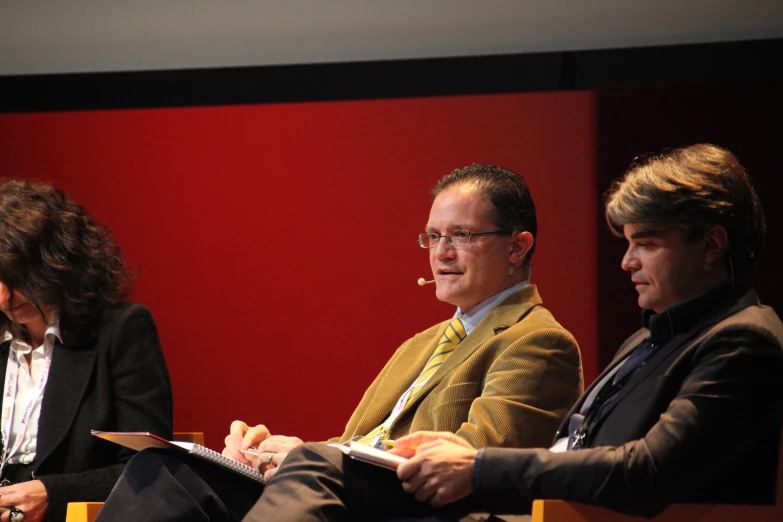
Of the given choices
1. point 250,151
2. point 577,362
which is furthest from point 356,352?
point 577,362

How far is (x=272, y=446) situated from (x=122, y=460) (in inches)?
21.8

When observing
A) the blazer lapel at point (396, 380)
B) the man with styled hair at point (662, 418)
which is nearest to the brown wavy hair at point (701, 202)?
the man with styled hair at point (662, 418)

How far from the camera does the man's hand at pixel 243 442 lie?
2828mm

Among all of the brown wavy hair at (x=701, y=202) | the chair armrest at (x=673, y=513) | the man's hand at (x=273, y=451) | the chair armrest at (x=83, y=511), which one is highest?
the brown wavy hair at (x=701, y=202)

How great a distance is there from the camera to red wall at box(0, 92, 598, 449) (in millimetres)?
3965

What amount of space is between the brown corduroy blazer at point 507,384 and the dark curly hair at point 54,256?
103 centimetres

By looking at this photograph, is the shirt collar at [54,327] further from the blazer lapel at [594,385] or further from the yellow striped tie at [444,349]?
the blazer lapel at [594,385]

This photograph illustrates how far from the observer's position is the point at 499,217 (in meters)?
2.82

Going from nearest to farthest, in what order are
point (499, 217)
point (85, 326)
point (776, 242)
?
point (499, 217) < point (85, 326) < point (776, 242)

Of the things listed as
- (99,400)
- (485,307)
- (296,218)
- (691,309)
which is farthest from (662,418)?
(296,218)

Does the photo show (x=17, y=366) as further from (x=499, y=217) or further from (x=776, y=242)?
(x=776, y=242)

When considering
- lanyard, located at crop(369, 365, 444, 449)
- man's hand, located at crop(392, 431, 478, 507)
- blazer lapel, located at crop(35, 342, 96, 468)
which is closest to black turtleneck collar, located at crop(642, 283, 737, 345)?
man's hand, located at crop(392, 431, 478, 507)

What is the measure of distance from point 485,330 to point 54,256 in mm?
1299

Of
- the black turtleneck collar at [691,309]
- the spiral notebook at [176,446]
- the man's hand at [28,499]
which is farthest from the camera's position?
the man's hand at [28,499]
